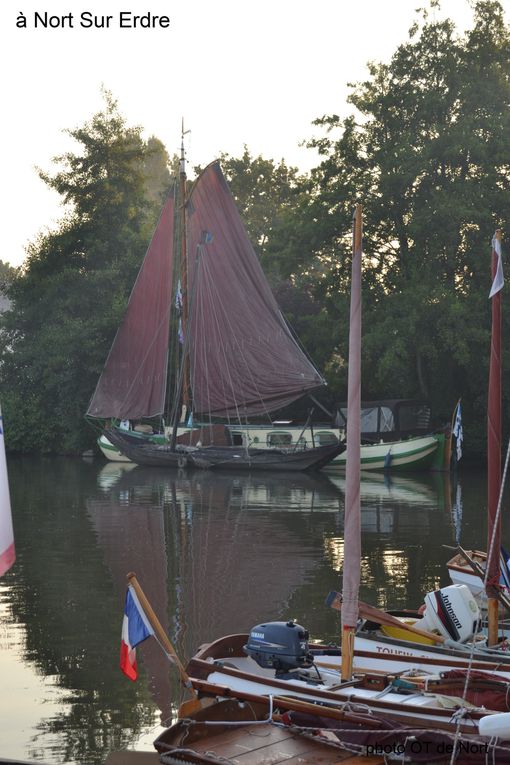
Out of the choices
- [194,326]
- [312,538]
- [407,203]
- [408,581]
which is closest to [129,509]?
[312,538]

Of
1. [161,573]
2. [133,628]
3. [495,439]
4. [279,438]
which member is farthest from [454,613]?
[279,438]

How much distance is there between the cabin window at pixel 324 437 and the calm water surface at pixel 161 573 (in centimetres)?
733

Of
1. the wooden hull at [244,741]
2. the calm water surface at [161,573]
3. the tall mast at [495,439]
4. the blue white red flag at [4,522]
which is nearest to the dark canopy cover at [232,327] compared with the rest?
the calm water surface at [161,573]

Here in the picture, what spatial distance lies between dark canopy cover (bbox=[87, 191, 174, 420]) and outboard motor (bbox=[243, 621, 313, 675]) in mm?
32217

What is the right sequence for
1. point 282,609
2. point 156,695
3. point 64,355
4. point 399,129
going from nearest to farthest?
point 156,695, point 282,609, point 399,129, point 64,355

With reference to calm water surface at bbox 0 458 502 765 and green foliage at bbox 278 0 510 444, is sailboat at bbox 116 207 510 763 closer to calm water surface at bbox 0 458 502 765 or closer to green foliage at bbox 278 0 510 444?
calm water surface at bbox 0 458 502 765

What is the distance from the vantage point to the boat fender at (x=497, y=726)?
26.1ft

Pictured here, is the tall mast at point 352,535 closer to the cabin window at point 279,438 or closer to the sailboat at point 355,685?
the sailboat at point 355,685

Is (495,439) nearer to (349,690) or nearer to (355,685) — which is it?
(355,685)

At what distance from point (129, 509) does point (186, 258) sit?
17.6 m

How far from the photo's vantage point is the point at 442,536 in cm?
2331

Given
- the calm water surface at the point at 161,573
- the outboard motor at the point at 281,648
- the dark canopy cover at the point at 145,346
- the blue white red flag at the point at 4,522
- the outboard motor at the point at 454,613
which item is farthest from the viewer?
the dark canopy cover at the point at 145,346

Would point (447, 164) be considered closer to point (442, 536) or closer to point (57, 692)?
point (442, 536)

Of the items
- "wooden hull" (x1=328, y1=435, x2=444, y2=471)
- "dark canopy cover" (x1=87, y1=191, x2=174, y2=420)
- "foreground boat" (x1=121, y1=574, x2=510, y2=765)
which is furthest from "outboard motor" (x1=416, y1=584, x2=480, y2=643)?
"dark canopy cover" (x1=87, y1=191, x2=174, y2=420)
